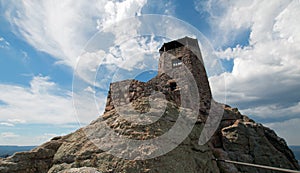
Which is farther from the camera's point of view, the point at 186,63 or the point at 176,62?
the point at 176,62

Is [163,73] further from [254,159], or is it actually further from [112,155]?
[112,155]

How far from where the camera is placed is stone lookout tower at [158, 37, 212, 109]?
61.2 feet

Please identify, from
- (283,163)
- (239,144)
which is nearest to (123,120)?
(239,144)

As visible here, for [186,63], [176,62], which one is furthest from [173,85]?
[176,62]

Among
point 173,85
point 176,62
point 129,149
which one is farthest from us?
point 176,62

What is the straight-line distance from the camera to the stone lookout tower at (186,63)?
18.6 metres

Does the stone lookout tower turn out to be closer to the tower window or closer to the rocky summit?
the tower window

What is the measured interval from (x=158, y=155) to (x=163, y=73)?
15809mm

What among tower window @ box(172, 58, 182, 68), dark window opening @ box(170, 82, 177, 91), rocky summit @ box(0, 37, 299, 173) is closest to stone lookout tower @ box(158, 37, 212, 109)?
tower window @ box(172, 58, 182, 68)

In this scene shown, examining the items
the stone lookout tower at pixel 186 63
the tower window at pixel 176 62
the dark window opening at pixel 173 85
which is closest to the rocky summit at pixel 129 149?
the dark window opening at pixel 173 85

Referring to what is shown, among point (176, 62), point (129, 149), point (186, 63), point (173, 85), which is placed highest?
point (176, 62)

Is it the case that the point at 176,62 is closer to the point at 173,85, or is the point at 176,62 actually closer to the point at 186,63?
the point at 186,63

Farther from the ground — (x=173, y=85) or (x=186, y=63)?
(x=186, y=63)

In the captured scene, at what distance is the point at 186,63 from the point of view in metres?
19.0
